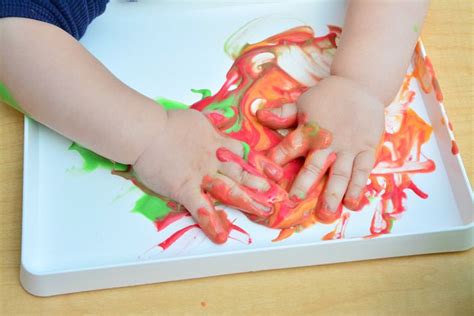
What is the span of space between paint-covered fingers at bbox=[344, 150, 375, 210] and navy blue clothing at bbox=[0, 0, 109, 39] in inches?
12.3

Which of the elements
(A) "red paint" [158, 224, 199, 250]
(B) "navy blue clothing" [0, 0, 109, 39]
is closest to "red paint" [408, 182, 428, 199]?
(A) "red paint" [158, 224, 199, 250]

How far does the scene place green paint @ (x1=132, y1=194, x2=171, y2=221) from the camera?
0.66 metres

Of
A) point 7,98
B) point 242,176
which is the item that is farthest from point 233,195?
point 7,98

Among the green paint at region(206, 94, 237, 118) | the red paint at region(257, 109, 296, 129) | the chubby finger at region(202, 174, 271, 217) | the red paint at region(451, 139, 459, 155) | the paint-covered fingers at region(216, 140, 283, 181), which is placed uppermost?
the red paint at region(451, 139, 459, 155)

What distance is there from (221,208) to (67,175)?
0.49ft

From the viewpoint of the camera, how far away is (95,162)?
2.27 feet

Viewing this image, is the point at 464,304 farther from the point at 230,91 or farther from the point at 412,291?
the point at 230,91

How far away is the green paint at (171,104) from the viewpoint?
721 mm

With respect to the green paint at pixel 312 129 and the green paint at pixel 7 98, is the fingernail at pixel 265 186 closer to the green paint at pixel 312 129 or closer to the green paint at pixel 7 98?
the green paint at pixel 312 129

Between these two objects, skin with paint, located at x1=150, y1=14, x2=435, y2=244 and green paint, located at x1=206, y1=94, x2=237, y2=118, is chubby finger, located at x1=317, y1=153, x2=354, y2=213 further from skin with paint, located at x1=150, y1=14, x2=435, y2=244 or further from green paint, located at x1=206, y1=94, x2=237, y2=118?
green paint, located at x1=206, y1=94, x2=237, y2=118

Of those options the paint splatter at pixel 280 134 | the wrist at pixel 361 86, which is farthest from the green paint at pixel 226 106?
the wrist at pixel 361 86

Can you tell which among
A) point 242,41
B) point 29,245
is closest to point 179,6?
point 242,41

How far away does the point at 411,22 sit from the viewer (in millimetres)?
742

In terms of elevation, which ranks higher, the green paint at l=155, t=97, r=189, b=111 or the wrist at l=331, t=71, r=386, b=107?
the wrist at l=331, t=71, r=386, b=107
